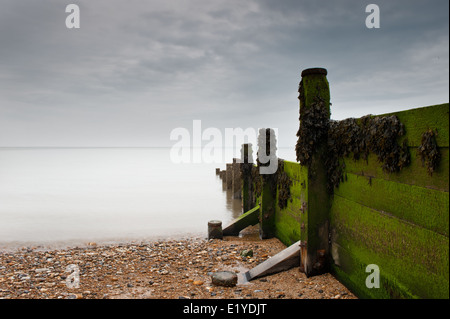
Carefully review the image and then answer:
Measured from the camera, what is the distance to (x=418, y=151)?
3.07 metres

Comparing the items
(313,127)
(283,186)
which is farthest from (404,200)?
(283,186)

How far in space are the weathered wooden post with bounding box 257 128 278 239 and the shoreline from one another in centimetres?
47

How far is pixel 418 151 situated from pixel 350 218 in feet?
5.91

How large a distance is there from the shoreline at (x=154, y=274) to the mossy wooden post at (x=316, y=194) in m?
0.33

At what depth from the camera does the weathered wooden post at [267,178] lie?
8156 mm

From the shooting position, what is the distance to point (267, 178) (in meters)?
8.23

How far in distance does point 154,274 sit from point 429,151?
5351mm

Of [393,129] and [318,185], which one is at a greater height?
[393,129]

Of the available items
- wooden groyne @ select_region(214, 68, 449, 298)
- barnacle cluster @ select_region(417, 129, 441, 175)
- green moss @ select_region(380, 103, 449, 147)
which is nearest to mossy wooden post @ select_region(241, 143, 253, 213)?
wooden groyne @ select_region(214, 68, 449, 298)

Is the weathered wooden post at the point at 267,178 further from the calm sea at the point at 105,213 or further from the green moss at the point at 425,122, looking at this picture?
the green moss at the point at 425,122

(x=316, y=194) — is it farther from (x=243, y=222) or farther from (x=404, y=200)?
(x=243, y=222)

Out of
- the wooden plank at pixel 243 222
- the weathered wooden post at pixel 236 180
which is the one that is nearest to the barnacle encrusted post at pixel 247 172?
the wooden plank at pixel 243 222
